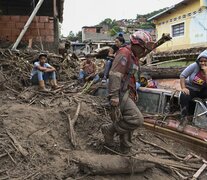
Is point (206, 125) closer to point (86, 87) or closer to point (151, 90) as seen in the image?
point (151, 90)

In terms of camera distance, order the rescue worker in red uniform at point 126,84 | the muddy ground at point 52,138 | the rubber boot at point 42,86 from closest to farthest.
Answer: the muddy ground at point 52,138
the rescue worker in red uniform at point 126,84
the rubber boot at point 42,86

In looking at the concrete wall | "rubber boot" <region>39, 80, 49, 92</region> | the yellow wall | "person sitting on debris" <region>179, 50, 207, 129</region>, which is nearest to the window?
the yellow wall

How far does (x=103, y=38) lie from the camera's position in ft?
147

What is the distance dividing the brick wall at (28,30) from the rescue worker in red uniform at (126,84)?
6.96 metres

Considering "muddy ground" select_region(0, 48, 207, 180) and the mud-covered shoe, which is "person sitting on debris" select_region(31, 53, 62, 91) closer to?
"muddy ground" select_region(0, 48, 207, 180)

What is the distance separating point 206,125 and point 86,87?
139 inches

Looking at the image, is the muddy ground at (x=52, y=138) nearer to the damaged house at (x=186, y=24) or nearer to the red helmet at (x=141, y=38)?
the red helmet at (x=141, y=38)

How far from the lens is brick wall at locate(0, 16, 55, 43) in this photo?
11250 millimetres

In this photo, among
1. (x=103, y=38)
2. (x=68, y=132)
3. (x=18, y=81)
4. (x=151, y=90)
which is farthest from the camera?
(x=103, y=38)

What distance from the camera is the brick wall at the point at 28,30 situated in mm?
11250

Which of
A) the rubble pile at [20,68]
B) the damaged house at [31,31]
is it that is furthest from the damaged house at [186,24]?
the rubble pile at [20,68]

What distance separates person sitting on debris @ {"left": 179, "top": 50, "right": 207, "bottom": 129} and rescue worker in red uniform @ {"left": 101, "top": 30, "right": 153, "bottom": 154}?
151 cm

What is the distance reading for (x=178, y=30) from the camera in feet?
72.5

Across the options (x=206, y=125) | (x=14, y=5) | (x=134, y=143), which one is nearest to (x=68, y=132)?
(x=134, y=143)
